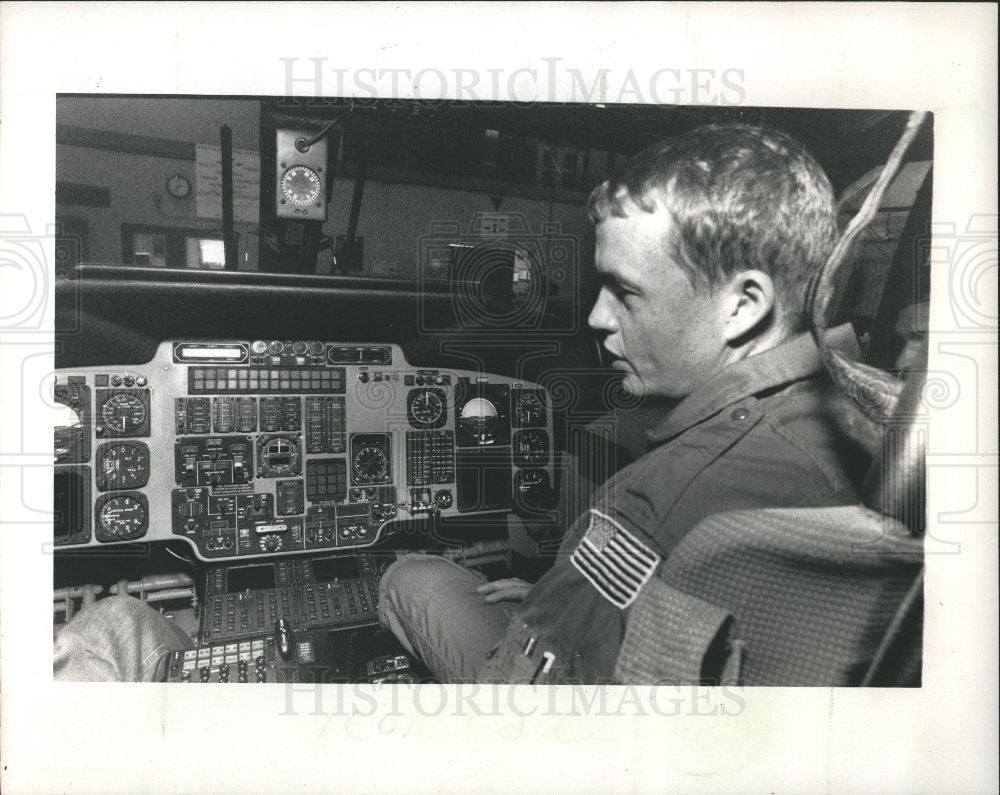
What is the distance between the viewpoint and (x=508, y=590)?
53.2 inches

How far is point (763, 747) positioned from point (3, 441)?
1741mm

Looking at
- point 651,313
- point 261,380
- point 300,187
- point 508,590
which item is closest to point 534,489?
point 508,590

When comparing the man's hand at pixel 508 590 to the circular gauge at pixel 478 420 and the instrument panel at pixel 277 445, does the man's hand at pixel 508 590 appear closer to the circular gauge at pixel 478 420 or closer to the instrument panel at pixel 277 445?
the instrument panel at pixel 277 445

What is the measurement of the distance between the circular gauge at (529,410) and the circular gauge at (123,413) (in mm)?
894

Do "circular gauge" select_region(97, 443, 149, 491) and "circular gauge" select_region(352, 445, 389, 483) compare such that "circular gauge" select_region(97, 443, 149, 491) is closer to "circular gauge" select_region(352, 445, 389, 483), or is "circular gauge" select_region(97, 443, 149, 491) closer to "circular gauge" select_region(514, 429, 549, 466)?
"circular gauge" select_region(352, 445, 389, 483)

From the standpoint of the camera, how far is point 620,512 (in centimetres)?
127

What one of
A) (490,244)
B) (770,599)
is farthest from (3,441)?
(770,599)

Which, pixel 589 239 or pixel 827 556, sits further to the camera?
pixel 589 239

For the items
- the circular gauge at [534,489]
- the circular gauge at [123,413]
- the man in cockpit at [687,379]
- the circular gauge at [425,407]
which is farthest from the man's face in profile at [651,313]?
the circular gauge at [123,413]

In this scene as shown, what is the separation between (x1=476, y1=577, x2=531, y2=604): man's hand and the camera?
52.9 inches

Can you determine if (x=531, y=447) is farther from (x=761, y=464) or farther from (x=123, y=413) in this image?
(x=123, y=413)

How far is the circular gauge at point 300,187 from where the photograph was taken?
1.43 m

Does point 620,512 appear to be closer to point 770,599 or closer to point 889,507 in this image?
point 770,599
